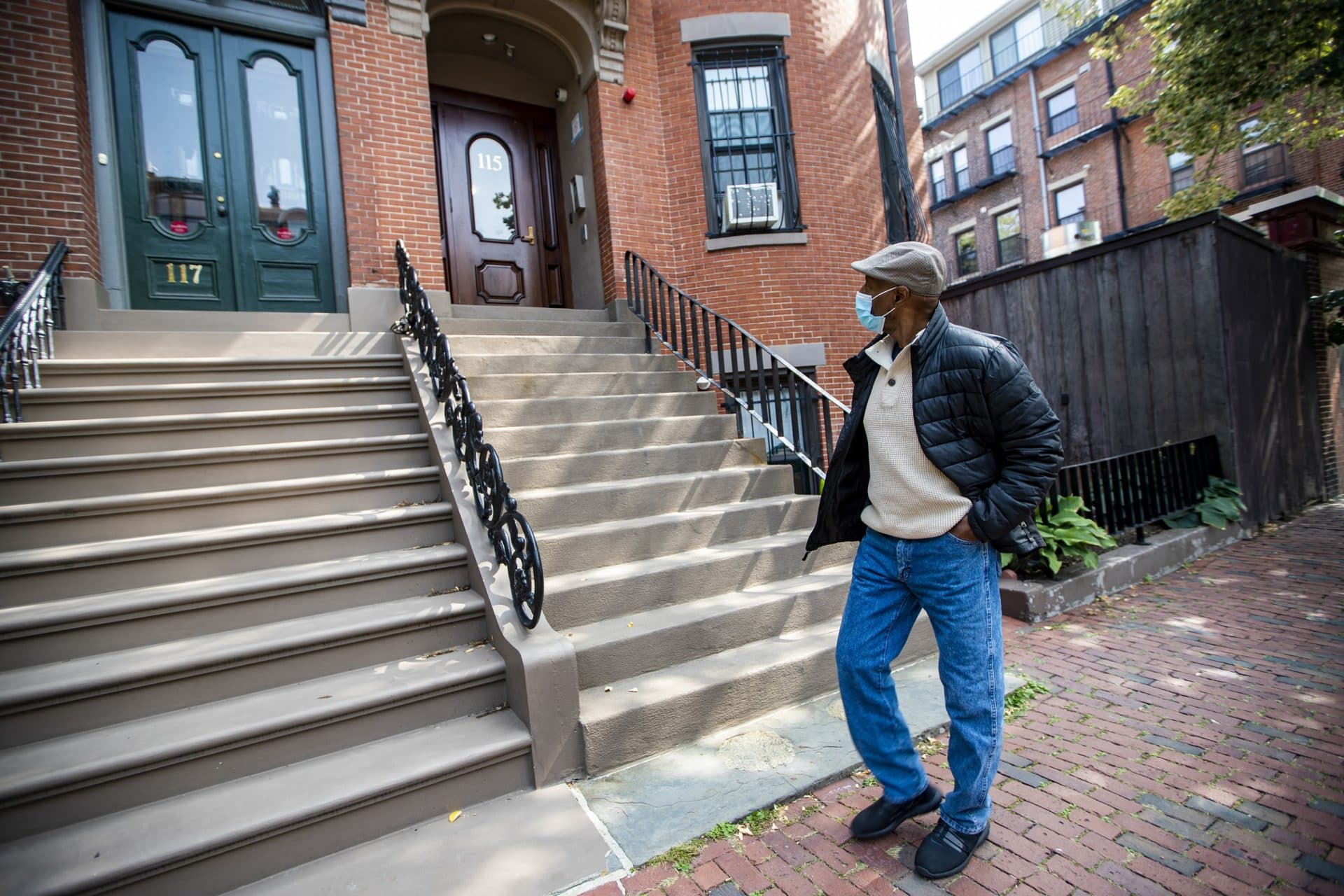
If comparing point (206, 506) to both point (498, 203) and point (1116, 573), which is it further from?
point (1116, 573)

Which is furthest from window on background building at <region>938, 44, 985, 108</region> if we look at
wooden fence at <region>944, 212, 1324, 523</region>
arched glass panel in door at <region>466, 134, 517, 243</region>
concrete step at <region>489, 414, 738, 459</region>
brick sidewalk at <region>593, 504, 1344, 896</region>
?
brick sidewalk at <region>593, 504, 1344, 896</region>

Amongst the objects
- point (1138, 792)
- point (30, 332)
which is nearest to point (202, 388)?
point (30, 332)

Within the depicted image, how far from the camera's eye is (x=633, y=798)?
2.66m

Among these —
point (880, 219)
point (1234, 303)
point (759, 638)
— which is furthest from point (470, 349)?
point (1234, 303)

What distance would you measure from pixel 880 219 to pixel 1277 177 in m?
14.4

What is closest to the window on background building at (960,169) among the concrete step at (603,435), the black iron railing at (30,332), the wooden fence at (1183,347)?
the wooden fence at (1183,347)

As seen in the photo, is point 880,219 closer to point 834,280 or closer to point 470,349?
point 834,280

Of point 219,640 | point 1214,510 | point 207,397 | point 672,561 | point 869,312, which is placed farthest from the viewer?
point 1214,510

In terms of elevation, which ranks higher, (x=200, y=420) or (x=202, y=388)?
(x=202, y=388)

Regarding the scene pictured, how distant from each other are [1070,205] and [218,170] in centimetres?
2266

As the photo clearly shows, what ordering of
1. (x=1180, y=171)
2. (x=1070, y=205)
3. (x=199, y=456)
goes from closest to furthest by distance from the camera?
(x=199, y=456)
(x=1180, y=171)
(x=1070, y=205)

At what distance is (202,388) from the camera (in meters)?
4.21

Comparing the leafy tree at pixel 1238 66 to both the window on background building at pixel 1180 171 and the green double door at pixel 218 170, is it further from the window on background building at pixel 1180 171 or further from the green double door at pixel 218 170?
the green double door at pixel 218 170

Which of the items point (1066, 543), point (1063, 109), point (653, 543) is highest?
point (1063, 109)
